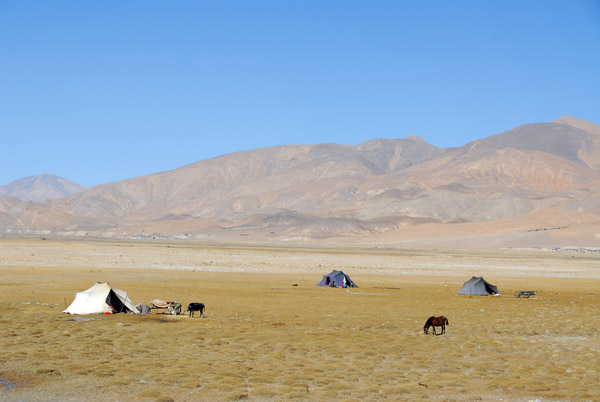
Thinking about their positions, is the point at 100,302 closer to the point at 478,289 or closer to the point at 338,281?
the point at 338,281

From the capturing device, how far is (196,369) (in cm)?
1388

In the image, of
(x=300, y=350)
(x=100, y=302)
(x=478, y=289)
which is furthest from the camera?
(x=478, y=289)

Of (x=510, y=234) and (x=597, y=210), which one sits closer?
(x=510, y=234)

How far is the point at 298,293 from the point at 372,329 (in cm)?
1318

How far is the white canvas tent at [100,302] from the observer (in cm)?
2192

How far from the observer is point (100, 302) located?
2214 centimetres

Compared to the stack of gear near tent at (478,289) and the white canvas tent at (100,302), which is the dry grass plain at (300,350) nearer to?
the white canvas tent at (100,302)

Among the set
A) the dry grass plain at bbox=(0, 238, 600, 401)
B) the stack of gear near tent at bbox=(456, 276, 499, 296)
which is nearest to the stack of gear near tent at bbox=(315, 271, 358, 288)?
the dry grass plain at bbox=(0, 238, 600, 401)

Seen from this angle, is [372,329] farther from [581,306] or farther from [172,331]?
[581,306]

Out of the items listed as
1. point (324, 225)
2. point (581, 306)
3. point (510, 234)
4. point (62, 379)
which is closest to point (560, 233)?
point (510, 234)

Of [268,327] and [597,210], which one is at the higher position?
[597,210]

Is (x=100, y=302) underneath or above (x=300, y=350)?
above

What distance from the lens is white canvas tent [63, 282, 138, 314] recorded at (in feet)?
71.9

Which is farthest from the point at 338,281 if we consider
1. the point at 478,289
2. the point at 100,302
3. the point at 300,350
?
the point at 300,350
